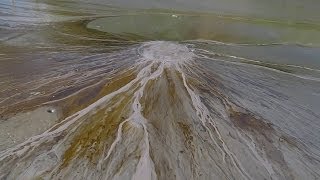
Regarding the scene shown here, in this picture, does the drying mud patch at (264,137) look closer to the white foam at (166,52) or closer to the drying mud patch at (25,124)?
the white foam at (166,52)

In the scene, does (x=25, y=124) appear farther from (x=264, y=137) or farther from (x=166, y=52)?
(x=166, y=52)

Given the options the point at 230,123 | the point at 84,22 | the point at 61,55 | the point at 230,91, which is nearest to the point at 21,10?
the point at 84,22

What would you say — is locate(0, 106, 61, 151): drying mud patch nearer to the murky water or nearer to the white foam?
the murky water

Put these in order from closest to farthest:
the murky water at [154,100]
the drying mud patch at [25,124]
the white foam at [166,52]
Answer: the murky water at [154,100]
the drying mud patch at [25,124]
the white foam at [166,52]

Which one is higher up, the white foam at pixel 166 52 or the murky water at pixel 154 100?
the white foam at pixel 166 52

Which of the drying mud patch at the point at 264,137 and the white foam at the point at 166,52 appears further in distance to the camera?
the white foam at the point at 166,52

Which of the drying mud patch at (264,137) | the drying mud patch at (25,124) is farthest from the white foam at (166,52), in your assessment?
the drying mud patch at (25,124)

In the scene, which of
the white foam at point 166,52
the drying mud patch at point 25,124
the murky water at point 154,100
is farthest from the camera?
the white foam at point 166,52

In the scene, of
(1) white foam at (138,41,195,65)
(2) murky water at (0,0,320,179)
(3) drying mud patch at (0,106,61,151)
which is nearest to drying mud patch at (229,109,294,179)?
(2) murky water at (0,0,320,179)

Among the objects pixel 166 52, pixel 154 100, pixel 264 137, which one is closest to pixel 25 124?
pixel 154 100
